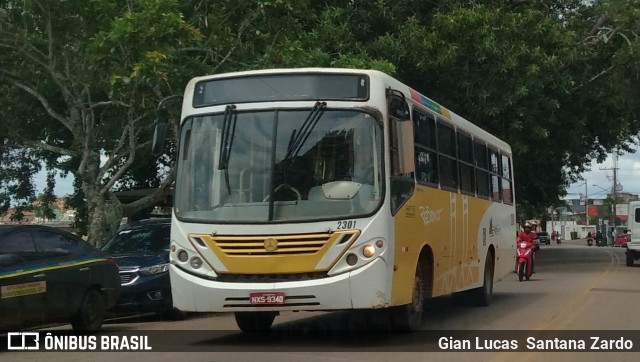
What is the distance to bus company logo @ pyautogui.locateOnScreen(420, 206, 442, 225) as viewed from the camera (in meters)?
11.2

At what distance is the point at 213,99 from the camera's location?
33.9ft

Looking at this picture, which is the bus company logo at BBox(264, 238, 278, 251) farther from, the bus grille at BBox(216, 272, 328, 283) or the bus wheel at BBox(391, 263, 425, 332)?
the bus wheel at BBox(391, 263, 425, 332)

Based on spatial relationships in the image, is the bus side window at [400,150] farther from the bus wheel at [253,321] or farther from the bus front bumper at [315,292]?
the bus wheel at [253,321]

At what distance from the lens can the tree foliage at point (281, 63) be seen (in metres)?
16.9

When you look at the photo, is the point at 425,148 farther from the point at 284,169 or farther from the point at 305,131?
the point at 284,169

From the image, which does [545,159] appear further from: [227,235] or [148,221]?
[227,235]

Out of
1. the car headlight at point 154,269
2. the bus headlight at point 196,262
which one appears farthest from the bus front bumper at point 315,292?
the car headlight at point 154,269

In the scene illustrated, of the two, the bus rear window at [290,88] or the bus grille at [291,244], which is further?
the bus rear window at [290,88]

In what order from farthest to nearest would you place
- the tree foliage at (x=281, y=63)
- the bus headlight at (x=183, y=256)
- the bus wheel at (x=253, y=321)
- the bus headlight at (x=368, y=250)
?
the tree foliage at (x=281, y=63) → the bus wheel at (x=253, y=321) → the bus headlight at (x=183, y=256) → the bus headlight at (x=368, y=250)

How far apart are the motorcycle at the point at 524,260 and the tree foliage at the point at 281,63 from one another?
13.2 ft

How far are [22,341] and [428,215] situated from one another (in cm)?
562

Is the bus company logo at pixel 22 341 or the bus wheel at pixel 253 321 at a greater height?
the bus wheel at pixel 253 321

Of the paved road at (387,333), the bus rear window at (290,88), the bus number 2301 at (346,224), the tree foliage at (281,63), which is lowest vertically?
the paved road at (387,333)

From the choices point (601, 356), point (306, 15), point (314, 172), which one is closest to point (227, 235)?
point (314, 172)
